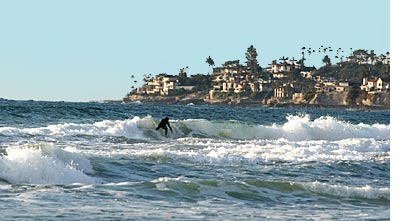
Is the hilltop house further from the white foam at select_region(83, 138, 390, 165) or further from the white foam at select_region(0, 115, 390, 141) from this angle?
the white foam at select_region(83, 138, 390, 165)

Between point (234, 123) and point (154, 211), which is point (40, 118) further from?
point (154, 211)

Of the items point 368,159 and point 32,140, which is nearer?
point 368,159

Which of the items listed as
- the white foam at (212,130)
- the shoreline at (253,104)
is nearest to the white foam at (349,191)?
the white foam at (212,130)

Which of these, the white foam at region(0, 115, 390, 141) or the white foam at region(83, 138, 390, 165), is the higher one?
the white foam at region(0, 115, 390, 141)

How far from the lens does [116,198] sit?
12672mm

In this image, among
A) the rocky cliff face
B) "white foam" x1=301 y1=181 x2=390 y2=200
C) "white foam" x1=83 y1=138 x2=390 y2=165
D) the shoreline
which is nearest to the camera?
"white foam" x1=301 y1=181 x2=390 y2=200

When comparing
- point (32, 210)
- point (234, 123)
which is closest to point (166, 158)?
point (32, 210)

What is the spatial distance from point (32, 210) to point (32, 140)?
18555 mm

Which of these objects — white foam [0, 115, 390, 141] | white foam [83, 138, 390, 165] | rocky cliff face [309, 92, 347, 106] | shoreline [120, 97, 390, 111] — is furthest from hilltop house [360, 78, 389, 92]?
white foam [83, 138, 390, 165]

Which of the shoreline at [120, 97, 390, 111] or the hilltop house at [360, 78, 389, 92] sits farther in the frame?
the hilltop house at [360, 78, 389, 92]

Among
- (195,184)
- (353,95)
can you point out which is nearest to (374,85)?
(353,95)

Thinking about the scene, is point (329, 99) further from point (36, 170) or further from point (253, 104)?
point (36, 170)

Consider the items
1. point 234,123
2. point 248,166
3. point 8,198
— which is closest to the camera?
point 8,198

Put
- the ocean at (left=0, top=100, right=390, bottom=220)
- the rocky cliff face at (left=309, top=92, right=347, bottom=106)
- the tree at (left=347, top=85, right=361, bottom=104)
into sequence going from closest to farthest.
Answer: the ocean at (left=0, top=100, right=390, bottom=220) → the rocky cliff face at (left=309, top=92, right=347, bottom=106) → the tree at (left=347, top=85, right=361, bottom=104)
